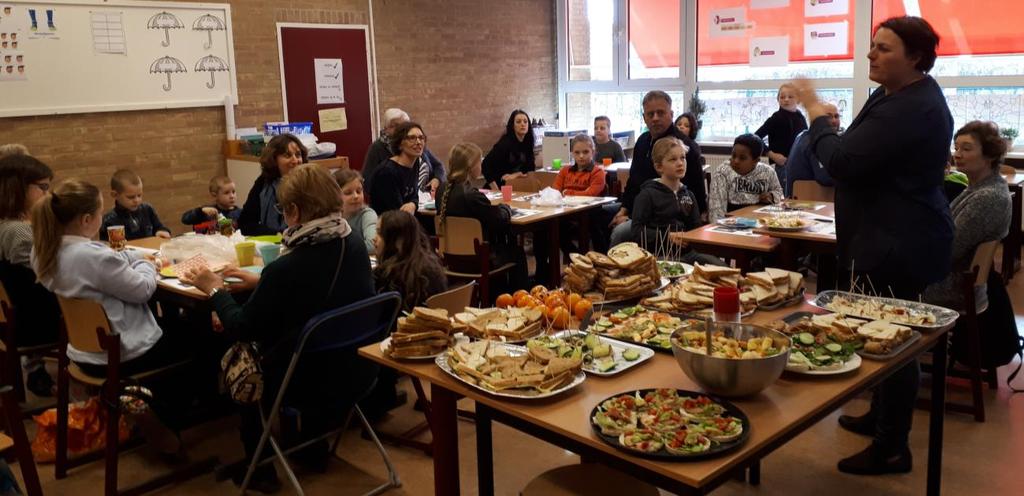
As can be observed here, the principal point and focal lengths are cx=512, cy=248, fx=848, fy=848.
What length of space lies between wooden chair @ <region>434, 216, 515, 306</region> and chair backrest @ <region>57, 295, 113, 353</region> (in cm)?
201

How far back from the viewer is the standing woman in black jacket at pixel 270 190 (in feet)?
15.5

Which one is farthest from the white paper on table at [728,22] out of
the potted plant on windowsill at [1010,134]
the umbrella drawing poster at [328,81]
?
the umbrella drawing poster at [328,81]

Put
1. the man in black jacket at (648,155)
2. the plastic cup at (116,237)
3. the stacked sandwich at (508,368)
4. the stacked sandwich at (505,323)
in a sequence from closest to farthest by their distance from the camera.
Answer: the stacked sandwich at (508,368) < the stacked sandwich at (505,323) < the plastic cup at (116,237) < the man in black jacket at (648,155)

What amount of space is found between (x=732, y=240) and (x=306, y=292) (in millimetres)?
2301

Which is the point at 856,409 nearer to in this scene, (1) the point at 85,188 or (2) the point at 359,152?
(1) the point at 85,188

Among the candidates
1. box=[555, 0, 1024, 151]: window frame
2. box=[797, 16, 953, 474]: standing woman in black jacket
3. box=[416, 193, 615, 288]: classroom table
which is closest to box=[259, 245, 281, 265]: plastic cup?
box=[416, 193, 615, 288]: classroom table

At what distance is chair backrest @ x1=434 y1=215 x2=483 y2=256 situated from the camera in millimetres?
4816

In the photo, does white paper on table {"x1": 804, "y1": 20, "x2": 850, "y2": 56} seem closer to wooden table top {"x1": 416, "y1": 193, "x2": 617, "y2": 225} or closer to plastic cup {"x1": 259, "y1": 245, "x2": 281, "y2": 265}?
wooden table top {"x1": 416, "y1": 193, "x2": 617, "y2": 225}

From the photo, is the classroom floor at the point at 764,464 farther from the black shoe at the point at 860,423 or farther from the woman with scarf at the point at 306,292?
the woman with scarf at the point at 306,292

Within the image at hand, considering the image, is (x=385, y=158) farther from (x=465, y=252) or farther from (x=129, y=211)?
(x=129, y=211)

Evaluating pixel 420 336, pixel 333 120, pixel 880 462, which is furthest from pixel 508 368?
pixel 333 120

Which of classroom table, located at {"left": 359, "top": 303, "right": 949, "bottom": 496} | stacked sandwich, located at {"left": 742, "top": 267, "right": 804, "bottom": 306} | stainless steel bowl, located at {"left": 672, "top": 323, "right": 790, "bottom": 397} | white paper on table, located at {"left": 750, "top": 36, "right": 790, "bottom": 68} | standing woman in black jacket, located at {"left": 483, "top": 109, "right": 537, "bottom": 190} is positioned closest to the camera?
classroom table, located at {"left": 359, "top": 303, "right": 949, "bottom": 496}

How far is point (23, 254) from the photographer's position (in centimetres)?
376

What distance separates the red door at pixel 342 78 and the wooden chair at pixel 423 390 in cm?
431
